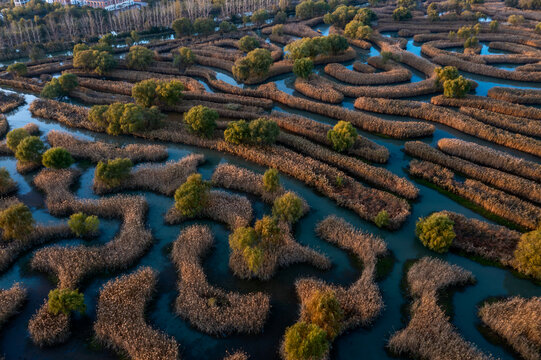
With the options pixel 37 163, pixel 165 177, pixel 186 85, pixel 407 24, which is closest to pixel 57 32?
pixel 186 85

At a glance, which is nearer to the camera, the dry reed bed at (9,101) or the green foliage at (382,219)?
the green foliage at (382,219)

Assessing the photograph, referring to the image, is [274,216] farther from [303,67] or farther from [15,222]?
[303,67]

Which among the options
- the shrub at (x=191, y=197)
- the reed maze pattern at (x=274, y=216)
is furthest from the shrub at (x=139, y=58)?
the shrub at (x=191, y=197)

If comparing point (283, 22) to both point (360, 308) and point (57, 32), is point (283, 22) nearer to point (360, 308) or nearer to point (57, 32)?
point (57, 32)

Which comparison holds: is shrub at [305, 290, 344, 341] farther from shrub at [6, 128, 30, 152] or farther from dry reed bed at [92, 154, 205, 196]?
shrub at [6, 128, 30, 152]

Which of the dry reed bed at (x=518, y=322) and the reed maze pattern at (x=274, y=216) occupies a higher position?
the reed maze pattern at (x=274, y=216)

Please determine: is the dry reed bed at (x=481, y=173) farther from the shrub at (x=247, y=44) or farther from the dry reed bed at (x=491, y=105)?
the shrub at (x=247, y=44)
